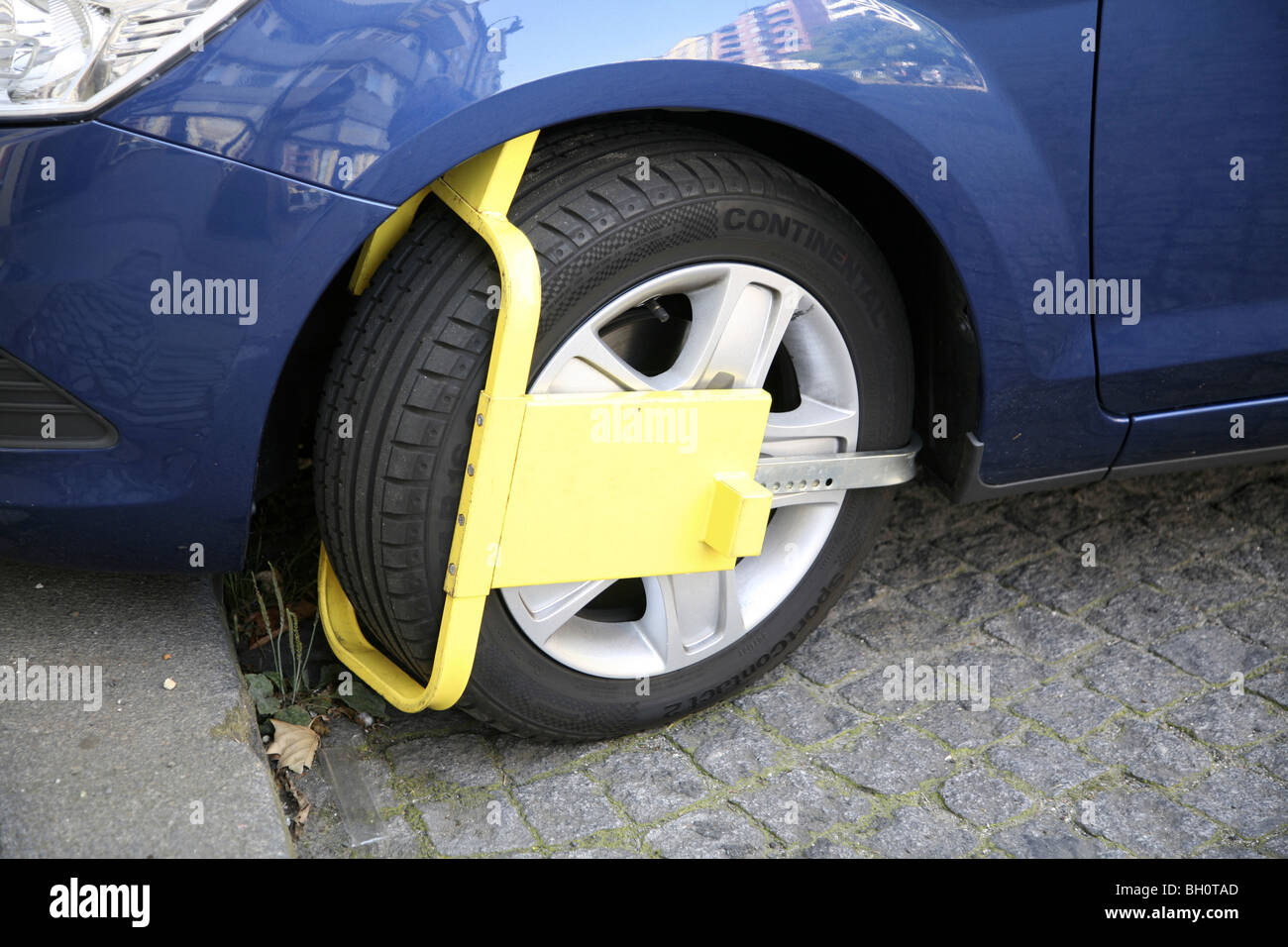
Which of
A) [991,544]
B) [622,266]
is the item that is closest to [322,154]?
[622,266]

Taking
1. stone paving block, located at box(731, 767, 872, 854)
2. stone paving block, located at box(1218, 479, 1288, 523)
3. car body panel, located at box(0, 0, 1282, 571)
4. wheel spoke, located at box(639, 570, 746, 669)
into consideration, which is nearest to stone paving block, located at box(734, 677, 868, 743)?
stone paving block, located at box(731, 767, 872, 854)

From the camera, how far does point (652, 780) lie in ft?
7.06

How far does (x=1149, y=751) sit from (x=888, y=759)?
19.0 inches

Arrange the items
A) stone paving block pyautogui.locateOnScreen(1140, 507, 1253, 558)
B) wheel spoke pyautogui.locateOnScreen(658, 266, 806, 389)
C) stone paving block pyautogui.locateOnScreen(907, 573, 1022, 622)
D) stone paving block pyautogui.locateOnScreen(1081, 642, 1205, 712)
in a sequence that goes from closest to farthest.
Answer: wheel spoke pyautogui.locateOnScreen(658, 266, 806, 389)
stone paving block pyautogui.locateOnScreen(1081, 642, 1205, 712)
stone paving block pyautogui.locateOnScreen(907, 573, 1022, 622)
stone paving block pyautogui.locateOnScreen(1140, 507, 1253, 558)

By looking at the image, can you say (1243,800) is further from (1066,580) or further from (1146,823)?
(1066,580)

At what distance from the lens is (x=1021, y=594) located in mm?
2730

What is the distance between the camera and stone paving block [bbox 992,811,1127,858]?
204 cm

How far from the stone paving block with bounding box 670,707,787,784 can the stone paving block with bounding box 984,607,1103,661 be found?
63 cm

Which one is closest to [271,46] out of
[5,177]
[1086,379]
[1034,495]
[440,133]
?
[440,133]

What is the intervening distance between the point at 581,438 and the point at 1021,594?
4.26 ft

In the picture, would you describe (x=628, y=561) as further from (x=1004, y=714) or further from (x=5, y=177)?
(x=5, y=177)

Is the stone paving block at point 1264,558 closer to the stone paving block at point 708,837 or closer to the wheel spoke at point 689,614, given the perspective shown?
the wheel spoke at point 689,614

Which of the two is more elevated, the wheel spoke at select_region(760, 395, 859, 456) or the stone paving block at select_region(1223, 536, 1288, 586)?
the wheel spoke at select_region(760, 395, 859, 456)

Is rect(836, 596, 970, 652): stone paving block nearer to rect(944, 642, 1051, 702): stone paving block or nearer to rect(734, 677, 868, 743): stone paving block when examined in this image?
rect(944, 642, 1051, 702): stone paving block
